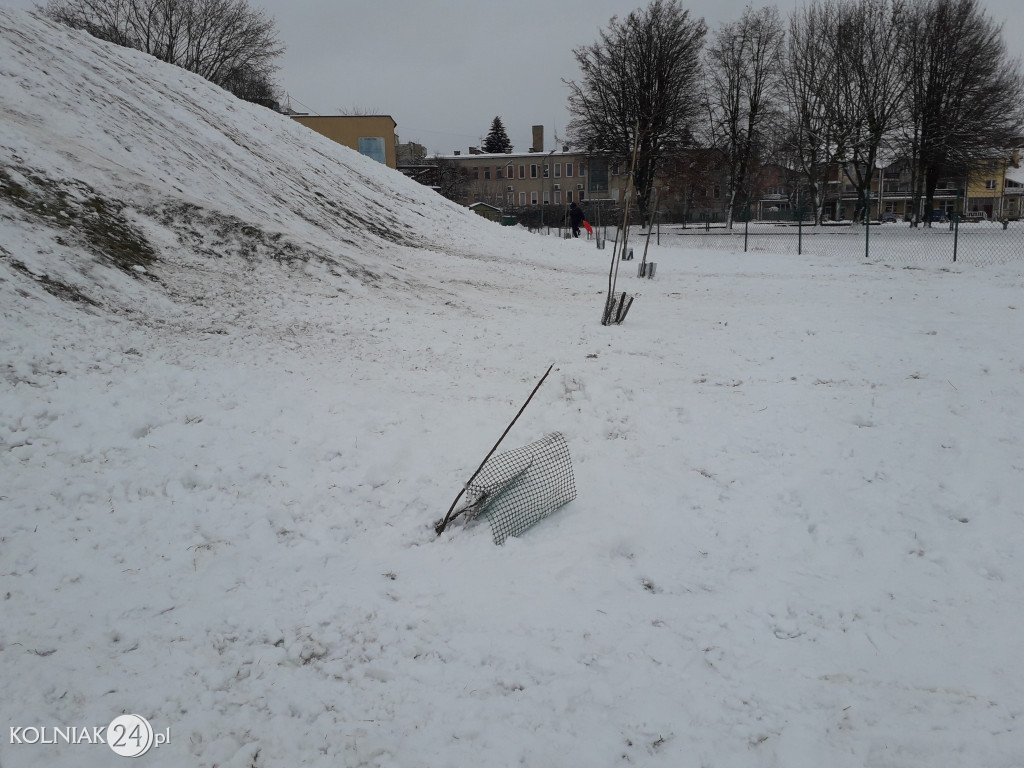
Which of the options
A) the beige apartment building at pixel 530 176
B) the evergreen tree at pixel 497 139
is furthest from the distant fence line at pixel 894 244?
the evergreen tree at pixel 497 139

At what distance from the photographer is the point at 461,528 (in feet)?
13.6

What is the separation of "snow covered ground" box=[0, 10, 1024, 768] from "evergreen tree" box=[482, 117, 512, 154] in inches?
3301

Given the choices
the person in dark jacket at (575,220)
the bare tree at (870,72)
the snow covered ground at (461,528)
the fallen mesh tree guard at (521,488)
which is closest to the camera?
the snow covered ground at (461,528)

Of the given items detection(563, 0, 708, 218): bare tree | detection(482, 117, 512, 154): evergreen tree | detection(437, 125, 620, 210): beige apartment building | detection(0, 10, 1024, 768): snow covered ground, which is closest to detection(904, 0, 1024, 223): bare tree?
detection(563, 0, 708, 218): bare tree

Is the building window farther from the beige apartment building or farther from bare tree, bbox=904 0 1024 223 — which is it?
the beige apartment building

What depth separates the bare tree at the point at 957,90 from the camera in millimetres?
29219

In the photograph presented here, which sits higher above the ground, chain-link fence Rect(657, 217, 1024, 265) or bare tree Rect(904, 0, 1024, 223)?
bare tree Rect(904, 0, 1024, 223)

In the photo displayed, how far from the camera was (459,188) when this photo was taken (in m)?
57.3

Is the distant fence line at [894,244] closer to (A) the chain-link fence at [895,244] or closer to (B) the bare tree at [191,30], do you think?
(A) the chain-link fence at [895,244]

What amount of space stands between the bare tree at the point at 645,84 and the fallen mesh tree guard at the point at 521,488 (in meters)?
34.1

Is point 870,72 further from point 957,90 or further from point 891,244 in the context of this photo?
point 891,244

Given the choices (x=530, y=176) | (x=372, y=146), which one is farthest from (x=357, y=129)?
(x=530, y=176)

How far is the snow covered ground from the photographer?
2.67m

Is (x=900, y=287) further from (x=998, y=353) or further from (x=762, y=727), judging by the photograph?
(x=762, y=727)
